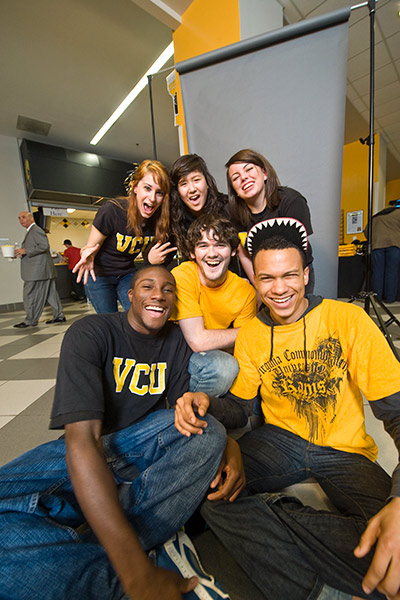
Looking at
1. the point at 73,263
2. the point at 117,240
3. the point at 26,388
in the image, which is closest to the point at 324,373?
the point at 117,240

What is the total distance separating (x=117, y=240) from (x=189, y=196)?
0.48m

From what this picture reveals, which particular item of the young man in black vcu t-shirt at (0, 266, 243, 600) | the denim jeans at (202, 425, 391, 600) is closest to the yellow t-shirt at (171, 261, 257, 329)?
the young man in black vcu t-shirt at (0, 266, 243, 600)

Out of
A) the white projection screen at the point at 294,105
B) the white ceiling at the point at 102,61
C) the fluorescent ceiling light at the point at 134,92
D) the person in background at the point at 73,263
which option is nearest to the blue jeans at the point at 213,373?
the white projection screen at the point at 294,105

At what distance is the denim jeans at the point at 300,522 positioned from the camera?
1.75 feet

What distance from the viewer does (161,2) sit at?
2.44 meters

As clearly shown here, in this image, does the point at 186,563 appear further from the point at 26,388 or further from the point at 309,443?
the point at 26,388

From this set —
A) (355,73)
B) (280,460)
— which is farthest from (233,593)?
(355,73)

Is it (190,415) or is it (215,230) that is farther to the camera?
(215,230)

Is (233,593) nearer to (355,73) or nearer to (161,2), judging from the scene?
(161,2)

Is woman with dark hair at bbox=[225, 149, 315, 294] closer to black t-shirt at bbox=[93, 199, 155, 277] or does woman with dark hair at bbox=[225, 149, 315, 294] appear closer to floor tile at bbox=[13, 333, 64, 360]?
black t-shirt at bbox=[93, 199, 155, 277]

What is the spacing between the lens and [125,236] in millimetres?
1477

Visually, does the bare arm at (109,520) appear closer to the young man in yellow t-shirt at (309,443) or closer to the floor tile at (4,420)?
the young man in yellow t-shirt at (309,443)

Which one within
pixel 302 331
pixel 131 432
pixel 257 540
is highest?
pixel 302 331

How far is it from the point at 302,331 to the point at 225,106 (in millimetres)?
1628
